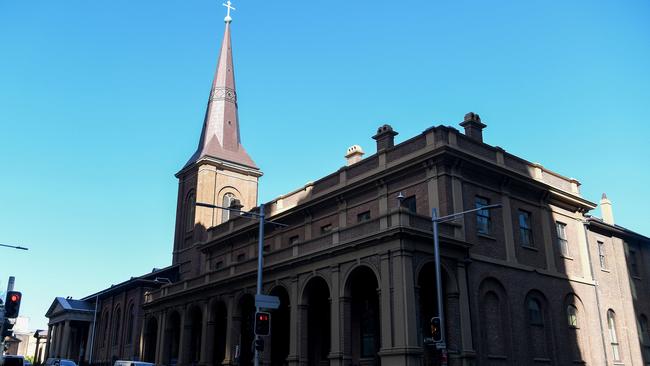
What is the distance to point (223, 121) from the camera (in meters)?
59.0

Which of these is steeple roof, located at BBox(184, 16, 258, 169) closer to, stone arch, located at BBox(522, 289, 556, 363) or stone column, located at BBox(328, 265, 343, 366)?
stone column, located at BBox(328, 265, 343, 366)

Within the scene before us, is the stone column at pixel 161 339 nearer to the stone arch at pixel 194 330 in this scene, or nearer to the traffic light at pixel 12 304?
the stone arch at pixel 194 330

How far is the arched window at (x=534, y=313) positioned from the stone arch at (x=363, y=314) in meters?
8.20

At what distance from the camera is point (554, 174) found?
117ft

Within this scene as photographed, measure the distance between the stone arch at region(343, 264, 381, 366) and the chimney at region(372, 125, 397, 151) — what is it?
7.66 meters

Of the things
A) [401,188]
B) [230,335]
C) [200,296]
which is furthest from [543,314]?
[200,296]

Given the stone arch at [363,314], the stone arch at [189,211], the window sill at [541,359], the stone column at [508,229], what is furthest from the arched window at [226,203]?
the window sill at [541,359]

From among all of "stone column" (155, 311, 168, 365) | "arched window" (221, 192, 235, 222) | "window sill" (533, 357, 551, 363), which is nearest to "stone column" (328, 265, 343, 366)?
"window sill" (533, 357, 551, 363)

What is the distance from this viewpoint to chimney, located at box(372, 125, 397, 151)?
33.0 meters

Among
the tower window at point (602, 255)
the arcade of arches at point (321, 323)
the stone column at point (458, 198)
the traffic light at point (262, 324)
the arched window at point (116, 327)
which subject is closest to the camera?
the traffic light at point (262, 324)

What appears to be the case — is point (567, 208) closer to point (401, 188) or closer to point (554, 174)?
point (554, 174)

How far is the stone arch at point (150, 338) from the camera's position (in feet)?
153

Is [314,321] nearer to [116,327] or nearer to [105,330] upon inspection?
[116,327]

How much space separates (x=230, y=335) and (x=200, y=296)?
5.33m
